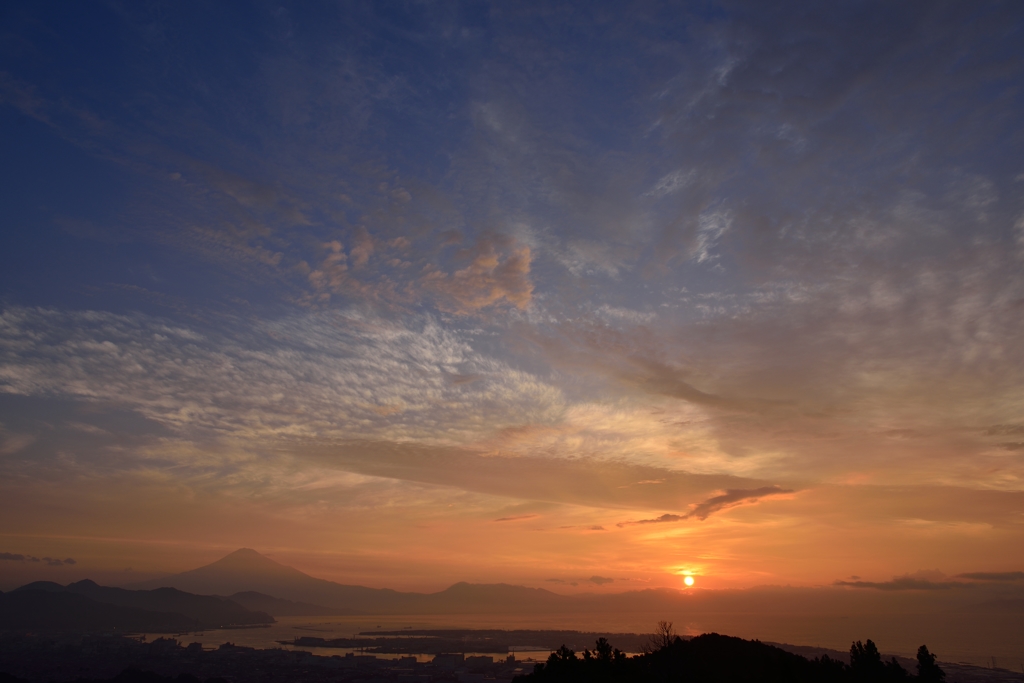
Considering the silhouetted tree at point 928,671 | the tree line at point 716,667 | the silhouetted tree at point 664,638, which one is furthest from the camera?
the silhouetted tree at point 664,638


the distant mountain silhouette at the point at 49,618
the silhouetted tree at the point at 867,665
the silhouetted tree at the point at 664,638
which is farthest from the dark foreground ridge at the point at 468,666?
the distant mountain silhouette at the point at 49,618

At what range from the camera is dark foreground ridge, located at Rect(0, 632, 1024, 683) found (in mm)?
42906

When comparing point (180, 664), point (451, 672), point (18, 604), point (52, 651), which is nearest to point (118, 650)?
point (52, 651)

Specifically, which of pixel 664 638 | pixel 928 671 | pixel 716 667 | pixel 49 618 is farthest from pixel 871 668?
pixel 49 618

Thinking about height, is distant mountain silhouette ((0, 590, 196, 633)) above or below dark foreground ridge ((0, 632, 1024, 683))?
below

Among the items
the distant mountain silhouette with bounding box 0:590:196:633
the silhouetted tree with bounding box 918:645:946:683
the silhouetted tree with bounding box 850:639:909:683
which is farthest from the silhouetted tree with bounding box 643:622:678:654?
the distant mountain silhouette with bounding box 0:590:196:633

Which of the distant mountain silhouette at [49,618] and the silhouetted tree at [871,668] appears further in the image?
the distant mountain silhouette at [49,618]

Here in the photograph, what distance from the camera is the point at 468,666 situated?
101750 millimetres

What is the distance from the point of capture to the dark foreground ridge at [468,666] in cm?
4291

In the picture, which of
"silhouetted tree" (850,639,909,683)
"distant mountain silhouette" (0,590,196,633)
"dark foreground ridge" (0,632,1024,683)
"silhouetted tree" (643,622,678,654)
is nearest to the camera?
"dark foreground ridge" (0,632,1024,683)

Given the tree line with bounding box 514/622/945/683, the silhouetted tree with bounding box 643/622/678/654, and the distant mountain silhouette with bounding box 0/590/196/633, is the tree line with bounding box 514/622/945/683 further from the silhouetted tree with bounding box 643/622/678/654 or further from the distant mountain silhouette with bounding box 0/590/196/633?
the distant mountain silhouette with bounding box 0/590/196/633

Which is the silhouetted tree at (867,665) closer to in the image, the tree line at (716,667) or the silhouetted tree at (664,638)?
the tree line at (716,667)

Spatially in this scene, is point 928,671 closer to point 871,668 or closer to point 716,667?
point 871,668

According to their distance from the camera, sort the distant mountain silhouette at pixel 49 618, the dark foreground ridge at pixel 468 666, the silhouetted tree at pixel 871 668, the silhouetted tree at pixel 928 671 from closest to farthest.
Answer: the dark foreground ridge at pixel 468 666, the silhouetted tree at pixel 871 668, the silhouetted tree at pixel 928 671, the distant mountain silhouette at pixel 49 618
